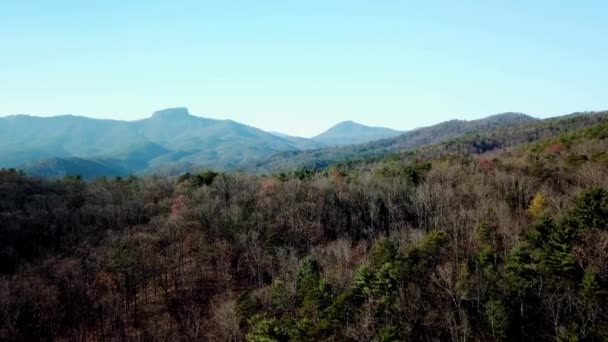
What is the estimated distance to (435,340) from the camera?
123 ft

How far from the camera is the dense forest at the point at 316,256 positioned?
37.2m

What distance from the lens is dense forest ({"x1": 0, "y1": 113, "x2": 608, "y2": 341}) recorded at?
37250 millimetres

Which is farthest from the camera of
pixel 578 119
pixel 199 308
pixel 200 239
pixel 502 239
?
pixel 578 119

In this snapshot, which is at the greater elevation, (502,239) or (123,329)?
(502,239)

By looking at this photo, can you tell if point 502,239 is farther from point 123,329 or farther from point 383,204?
point 123,329

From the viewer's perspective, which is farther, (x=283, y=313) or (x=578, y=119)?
(x=578, y=119)

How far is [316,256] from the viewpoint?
49.5m

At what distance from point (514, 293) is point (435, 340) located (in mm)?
7340

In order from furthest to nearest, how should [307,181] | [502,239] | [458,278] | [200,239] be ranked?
[307,181], [200,239], [502,239], [458,278]

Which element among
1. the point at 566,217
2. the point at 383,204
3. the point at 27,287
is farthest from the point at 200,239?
the point at 566,217

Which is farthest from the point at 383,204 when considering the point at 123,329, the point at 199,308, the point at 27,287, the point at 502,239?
the point at 27,287

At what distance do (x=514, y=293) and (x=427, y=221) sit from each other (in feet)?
79.6

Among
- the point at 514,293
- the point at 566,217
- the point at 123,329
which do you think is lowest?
the point at 123,329

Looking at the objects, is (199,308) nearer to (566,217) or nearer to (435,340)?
(435,340)
